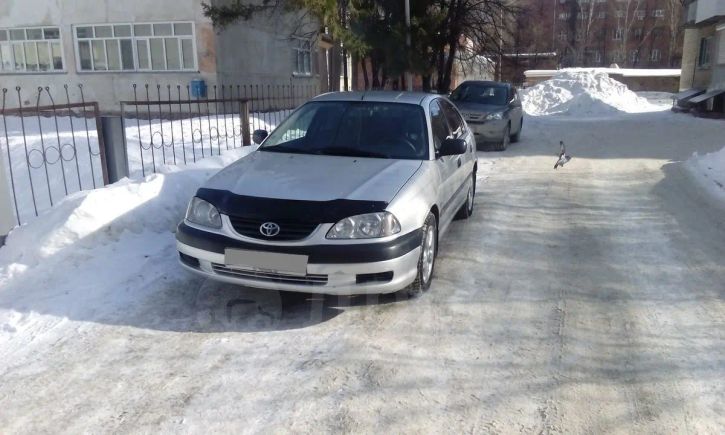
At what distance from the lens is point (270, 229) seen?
4.02 metres

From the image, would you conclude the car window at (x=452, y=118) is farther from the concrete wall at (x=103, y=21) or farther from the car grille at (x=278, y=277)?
the concrete wall at (x=103, y=21)

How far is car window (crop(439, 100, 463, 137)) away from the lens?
6.41m

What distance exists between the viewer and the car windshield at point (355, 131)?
5258 millimetres

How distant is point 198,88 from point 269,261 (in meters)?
15.6

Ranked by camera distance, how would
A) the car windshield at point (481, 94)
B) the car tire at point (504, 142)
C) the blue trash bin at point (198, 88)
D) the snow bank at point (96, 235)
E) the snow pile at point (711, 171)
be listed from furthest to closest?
the blue trash bin at point (198, 88)
the car windshield at point (481, 94)
the car tire at point (504, 142)
the snow pile at point (711, 171)
the snow bank at point (96, 235)

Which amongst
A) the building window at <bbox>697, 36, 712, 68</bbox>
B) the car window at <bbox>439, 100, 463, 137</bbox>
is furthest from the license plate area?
the building window at <bbox>697, 36, 712, 68</bbox>

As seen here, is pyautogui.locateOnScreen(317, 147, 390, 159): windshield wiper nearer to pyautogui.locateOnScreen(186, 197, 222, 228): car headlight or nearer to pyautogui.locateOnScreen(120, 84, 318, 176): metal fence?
pyautogui.locateOnScreen(186, 197, 222, 228): car headlight

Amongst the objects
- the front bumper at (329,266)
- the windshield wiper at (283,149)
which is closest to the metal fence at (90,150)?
the windshield wiper at (283,149)

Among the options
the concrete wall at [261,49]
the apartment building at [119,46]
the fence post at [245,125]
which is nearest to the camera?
the fence post at [245,125]

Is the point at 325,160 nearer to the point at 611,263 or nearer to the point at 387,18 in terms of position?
the point at 611,263

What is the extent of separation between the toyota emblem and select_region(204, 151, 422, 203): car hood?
26 centimetres

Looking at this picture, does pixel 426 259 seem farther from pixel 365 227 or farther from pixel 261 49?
pixel 261 49

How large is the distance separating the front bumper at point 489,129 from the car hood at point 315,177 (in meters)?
8.52

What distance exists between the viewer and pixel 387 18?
54.9 ft
